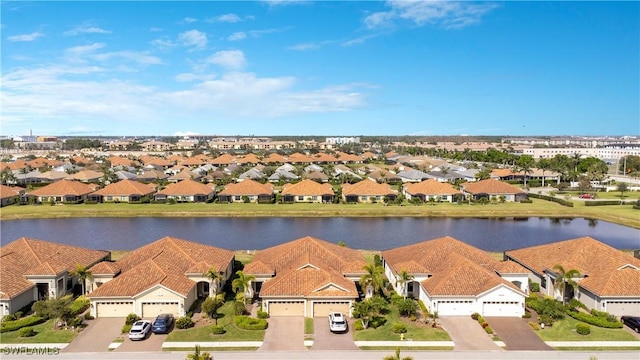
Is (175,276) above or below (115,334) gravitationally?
above

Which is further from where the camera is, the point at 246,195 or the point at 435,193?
the point at 435,193

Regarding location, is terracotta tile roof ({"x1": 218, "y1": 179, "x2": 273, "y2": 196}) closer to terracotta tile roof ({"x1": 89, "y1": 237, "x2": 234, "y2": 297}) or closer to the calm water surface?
the calm water surface

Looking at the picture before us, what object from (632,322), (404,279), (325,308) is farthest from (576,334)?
(325,308)

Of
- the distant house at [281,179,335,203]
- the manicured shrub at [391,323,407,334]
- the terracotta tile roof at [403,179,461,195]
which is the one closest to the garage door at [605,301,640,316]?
the manicured shrub at [391,323,407,334]

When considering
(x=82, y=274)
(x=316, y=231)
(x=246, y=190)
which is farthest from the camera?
(x=246, y=190)

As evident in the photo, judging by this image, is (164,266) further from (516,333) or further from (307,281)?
(516,333)

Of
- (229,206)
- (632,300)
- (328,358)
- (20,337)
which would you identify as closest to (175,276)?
(20,337)

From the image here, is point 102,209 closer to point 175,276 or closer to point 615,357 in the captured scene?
point 175,276
